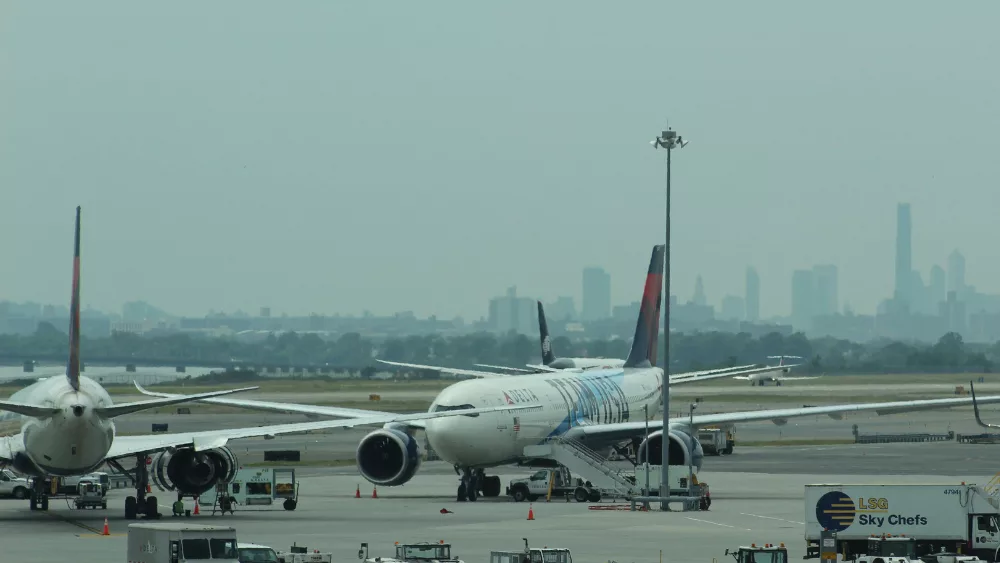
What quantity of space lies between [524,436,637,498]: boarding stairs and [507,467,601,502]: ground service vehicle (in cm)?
37

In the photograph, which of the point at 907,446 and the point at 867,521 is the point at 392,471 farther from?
the point at 907,446

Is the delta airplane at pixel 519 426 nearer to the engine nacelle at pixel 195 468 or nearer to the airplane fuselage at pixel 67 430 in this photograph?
the engine nacelle at pixel 195 468

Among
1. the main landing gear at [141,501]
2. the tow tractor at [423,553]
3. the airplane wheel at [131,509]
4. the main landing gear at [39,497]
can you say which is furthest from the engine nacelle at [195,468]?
the tow tractor at [423,553]

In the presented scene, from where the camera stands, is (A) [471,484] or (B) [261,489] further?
(A) [471,484]

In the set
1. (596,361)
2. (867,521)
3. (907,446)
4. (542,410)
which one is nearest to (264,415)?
(596,361)

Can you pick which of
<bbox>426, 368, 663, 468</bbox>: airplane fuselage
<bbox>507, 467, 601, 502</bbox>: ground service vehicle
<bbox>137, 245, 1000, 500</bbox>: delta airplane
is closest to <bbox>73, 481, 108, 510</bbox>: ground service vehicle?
<bbox>137, 245, 1000, 500</bbox>: delta airplane

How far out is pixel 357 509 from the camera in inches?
2154

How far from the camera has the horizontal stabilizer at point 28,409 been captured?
44125mm

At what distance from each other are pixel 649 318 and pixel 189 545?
165 ft

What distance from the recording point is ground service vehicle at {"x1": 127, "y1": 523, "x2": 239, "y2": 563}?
31719mm

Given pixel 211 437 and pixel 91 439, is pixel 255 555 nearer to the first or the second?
pixel 91 439

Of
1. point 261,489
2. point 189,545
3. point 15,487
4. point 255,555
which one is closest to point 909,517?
point 255,555

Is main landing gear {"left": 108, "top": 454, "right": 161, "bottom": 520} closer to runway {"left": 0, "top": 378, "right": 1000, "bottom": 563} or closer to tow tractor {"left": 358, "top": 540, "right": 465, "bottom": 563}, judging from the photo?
runway {"left": 0, "top": 378, "right": 1000, "bottom": 563}

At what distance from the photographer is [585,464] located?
59.7m
